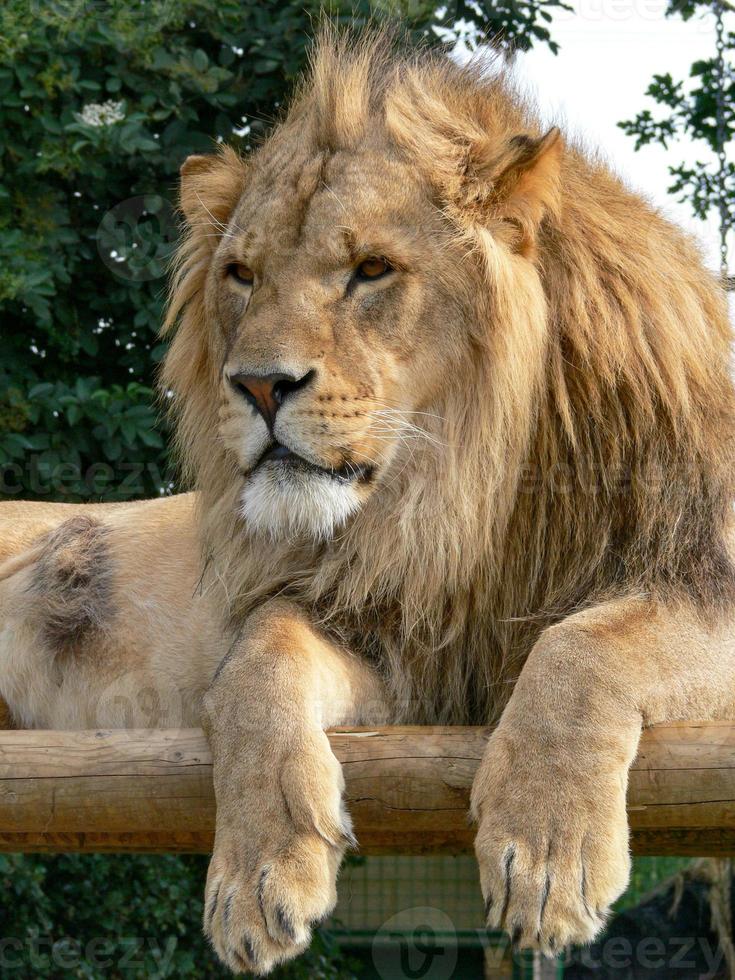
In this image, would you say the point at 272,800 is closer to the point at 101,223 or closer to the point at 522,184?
the point at 522,184

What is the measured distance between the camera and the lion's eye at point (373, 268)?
85.5 inches

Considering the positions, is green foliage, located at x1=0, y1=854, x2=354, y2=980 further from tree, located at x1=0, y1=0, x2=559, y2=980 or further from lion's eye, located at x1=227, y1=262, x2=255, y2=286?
lion's eye, located at x1=227, y1=262, x2=255, y2=286

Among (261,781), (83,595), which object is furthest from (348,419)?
(83,595)

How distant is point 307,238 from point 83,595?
1205mm

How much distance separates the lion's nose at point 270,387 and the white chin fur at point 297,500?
10 cm

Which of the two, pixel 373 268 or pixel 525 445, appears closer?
pixel 373 268

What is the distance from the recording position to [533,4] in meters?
4.65

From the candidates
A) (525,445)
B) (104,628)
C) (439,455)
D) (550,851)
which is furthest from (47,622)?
(550,851)

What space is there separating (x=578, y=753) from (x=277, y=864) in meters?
0.45

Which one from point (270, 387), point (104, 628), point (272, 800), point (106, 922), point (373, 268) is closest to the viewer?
point (272, 800)

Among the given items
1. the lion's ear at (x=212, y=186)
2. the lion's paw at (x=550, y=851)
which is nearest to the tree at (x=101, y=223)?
the lion's ear at (x=212, y=186)

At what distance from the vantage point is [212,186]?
2568 mm

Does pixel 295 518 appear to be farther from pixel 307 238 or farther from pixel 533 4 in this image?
pixel 533 4

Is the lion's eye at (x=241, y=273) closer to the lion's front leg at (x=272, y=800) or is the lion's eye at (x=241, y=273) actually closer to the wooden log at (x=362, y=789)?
the lion's front leg at (x=272, y=800)
